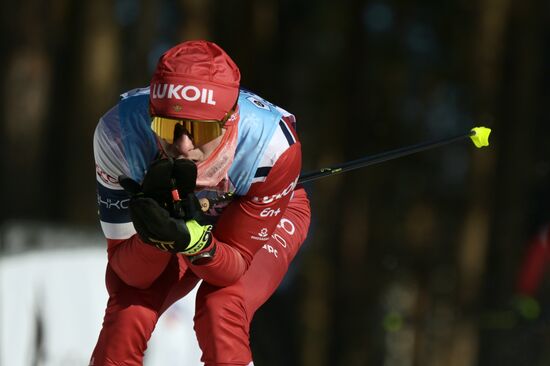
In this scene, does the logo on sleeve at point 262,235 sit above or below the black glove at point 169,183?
below

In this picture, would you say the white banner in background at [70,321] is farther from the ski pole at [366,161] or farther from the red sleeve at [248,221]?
the red sleeve at [248,221]

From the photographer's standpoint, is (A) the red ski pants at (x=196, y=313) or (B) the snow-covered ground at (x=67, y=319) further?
(B) the snow-covered ground at (x=67, y=319)

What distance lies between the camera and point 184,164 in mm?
4824

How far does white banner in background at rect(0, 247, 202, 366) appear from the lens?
8.66m

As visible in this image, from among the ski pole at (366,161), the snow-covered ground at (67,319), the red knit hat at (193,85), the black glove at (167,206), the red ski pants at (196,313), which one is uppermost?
the red knit hat at (193,85)

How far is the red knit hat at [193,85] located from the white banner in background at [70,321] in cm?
386

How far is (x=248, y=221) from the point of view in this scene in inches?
211

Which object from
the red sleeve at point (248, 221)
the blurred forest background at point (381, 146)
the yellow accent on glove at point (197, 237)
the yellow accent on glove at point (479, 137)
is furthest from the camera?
the blurred forest background at point (381, 146)

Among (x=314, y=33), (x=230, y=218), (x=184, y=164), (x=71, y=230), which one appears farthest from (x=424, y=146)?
(x=314, y=33)

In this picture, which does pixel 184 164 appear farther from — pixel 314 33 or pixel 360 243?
pixel 314 33

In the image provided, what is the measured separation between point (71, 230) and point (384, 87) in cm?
823

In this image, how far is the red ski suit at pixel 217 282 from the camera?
5.30 m

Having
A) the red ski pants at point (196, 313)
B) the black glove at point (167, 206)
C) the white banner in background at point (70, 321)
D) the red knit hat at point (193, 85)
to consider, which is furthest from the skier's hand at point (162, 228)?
the white banner in background at point (70, 321)

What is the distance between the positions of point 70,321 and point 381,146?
32.9 ft
